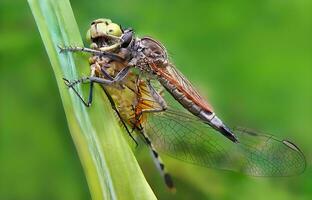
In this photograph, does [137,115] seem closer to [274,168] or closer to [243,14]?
[274,168]

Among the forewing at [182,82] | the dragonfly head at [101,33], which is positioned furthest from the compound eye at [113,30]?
the forewing at [182,82]

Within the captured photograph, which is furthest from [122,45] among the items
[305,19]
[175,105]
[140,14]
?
[305,19]

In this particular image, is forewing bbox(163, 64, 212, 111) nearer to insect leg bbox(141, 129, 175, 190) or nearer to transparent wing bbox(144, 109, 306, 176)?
transparent wing bbox(144, 109, 306, 176)

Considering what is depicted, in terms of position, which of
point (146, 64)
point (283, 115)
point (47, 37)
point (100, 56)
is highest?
point (47, 37)

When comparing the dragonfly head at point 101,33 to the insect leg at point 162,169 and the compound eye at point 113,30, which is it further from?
the insect leg at point 162,169

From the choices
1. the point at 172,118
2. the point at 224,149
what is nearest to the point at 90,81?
the point at 172,118

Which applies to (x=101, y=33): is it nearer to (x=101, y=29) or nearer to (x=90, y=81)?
(x=101, y=29)
